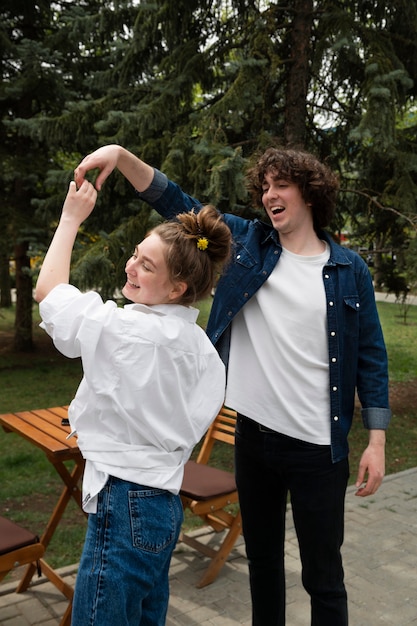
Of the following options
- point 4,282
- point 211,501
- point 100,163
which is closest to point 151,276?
point 100,163

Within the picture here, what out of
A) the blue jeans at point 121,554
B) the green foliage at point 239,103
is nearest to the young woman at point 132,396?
the blue jeans at point 121,554

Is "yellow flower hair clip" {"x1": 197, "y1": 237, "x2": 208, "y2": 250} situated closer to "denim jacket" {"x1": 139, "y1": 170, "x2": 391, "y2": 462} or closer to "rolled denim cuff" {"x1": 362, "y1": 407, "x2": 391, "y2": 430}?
"denim jacket" {"x1": 139, "y1": 170, "x2": 391, "y2": 462}

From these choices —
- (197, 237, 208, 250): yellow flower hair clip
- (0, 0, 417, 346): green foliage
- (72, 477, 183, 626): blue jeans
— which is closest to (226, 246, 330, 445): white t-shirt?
(197, 237, 208, 250): yellow flower hair clip

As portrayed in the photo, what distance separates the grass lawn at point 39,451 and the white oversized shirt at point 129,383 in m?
2.56

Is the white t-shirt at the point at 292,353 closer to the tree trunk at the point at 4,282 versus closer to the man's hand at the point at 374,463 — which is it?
the man's hand at the point at 374,463

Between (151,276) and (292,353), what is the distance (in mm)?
801

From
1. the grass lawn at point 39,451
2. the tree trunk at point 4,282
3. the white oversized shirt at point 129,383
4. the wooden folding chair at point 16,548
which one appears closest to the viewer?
the white oversized shirt at point 129,383

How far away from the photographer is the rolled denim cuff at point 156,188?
7.75 feet

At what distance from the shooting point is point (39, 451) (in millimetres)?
6316

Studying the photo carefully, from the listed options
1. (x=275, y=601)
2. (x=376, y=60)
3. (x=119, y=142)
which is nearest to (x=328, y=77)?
(x=376, y=60)

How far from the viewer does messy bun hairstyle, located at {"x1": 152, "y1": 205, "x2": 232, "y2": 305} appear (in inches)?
69.6

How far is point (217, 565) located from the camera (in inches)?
142

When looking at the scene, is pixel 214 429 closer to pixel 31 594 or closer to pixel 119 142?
pixel 31 594

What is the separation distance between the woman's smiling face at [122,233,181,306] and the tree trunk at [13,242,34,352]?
8575mm
